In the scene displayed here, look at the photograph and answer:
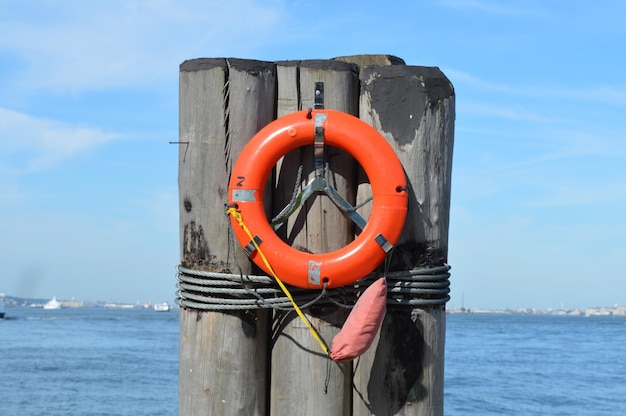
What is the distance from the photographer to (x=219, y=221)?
3055 millimetres

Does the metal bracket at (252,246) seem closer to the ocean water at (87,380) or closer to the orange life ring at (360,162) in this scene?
the orange life ring at (360,162)

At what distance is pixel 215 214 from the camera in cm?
305

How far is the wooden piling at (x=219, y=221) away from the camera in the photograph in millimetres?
3027

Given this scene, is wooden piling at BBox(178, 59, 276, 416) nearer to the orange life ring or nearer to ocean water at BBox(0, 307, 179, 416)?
the orange life ring

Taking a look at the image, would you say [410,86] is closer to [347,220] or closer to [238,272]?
[347,220]

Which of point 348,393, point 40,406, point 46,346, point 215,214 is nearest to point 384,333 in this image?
point 348,393

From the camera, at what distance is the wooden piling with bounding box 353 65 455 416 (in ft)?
9.98

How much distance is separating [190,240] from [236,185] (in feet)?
0.96

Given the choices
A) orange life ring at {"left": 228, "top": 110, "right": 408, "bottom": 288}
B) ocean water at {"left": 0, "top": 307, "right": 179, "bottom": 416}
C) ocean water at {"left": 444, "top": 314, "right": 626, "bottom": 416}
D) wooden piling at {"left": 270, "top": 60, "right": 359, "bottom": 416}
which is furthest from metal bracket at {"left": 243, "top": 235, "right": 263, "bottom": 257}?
ocean water at {"left": 444, "top": 314, "right": 626, "bottom": 416}

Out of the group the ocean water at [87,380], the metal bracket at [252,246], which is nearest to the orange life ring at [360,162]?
the metal bracket at [252,246]

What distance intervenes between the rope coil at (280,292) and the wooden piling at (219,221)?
4 cm

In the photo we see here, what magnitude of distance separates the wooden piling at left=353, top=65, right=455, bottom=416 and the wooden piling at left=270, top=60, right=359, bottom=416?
0.33 feet

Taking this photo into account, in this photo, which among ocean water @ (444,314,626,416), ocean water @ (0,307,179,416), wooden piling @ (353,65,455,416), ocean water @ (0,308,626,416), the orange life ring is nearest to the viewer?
the orange life ring

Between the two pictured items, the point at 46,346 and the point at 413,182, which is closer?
the point at 413,182
